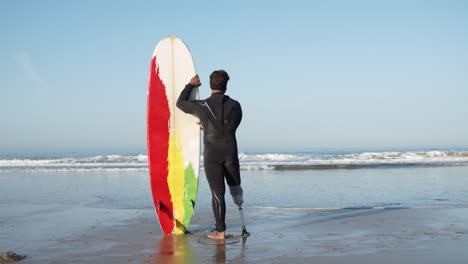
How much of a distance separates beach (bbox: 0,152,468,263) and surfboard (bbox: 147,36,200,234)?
37cm

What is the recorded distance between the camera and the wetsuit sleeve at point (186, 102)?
430 cm

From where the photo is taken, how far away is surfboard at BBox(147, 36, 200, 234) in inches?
183

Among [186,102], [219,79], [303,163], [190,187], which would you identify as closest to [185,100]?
[186,102]

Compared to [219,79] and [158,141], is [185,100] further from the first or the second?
[158,141]

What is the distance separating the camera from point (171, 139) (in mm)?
4730

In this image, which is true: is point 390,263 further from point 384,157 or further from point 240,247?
point 384,157

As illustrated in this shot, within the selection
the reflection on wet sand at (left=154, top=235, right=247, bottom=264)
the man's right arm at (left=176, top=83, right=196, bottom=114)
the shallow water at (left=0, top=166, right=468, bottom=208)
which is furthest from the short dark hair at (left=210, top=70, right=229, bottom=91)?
the shallow water at (left=0, top=166, right=468, bottom=208)

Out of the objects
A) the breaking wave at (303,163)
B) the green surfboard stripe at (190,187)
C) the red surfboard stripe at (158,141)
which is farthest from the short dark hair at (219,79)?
the breaking wave at (303,163)

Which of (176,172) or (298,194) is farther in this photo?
(298,194)

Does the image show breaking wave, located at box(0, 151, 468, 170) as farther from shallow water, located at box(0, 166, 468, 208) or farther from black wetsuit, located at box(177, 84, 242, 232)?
black wetsuit, located at box(177, 84, 242, 232)

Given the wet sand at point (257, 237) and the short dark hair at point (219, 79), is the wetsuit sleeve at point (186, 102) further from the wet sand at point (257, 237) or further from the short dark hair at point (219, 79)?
A: the wet sand at point (257, 237)

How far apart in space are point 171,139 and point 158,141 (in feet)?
0.45

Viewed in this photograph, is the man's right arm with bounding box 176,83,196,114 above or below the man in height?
above

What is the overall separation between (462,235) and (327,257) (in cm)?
165
